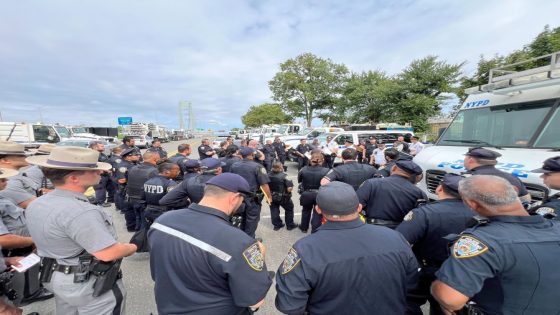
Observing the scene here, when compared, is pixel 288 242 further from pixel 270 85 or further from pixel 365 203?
pixel 270 85

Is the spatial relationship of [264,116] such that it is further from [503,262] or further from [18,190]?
[503,262]

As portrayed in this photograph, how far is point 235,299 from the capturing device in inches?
56.7

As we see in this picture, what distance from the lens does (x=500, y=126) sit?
12.9 ft

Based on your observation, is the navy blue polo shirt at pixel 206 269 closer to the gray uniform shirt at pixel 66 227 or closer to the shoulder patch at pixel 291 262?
the shoulder patch at pixel 291 262

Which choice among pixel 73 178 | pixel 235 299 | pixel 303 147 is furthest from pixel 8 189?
pixel 303 147

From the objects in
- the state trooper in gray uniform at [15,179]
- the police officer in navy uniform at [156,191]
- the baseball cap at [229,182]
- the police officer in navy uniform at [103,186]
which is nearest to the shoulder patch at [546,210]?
the baseball cap at [229,182]

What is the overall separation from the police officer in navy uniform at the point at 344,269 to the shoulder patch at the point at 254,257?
0.18 metres

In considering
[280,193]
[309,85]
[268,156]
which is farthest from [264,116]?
[280,193]

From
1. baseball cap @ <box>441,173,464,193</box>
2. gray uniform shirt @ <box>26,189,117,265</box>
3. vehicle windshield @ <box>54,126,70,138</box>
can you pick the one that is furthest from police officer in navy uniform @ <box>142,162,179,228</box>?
vehicle windshield @ <box>54,126,70,138</box>

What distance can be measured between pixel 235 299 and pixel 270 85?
36.7m

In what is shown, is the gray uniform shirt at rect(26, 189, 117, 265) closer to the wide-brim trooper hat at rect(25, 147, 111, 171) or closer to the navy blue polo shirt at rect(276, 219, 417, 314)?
the wide-brim trooper hat at rect(25, 147, 111, 171)

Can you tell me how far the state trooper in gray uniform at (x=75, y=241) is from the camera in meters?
1.68

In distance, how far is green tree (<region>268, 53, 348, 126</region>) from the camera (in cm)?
3350

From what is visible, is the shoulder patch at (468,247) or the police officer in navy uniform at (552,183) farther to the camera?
the police officer in navy uniform at (552,183)
